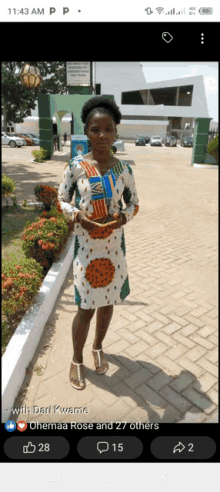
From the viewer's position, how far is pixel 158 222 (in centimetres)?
724

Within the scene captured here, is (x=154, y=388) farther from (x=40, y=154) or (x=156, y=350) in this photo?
(x=40, y=154)

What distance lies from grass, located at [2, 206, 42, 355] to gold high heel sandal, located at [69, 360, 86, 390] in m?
0.59

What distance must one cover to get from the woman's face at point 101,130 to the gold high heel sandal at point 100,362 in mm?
1756

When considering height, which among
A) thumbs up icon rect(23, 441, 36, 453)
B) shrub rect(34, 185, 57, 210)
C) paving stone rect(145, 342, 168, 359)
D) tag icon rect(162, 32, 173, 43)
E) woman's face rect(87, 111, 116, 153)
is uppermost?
tag icon rect(162, 32, 173, 43)

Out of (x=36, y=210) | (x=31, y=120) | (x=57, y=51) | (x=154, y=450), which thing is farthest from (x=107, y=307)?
(x=31, y=120)

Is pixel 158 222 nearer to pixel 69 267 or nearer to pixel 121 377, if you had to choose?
pixel 69 267

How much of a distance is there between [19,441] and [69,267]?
134 inches

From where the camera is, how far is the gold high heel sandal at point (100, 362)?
259 centimetres

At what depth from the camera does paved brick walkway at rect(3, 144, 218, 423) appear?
→ 7.40 feet

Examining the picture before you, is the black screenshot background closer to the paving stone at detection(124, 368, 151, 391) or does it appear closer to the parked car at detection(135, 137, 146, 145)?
the paving stone at detection(124, 368, 151, 391)

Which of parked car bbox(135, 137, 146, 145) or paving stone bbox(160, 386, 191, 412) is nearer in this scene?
paving stone bbox(160, 386, 191, 412)

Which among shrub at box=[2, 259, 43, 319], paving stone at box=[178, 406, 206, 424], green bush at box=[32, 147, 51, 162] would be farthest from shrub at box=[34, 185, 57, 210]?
green bush at box=[32, 147, 51, 162]

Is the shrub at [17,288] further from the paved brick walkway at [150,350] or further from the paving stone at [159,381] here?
the paving stone at [159,381]

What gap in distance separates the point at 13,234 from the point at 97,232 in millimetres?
3703
